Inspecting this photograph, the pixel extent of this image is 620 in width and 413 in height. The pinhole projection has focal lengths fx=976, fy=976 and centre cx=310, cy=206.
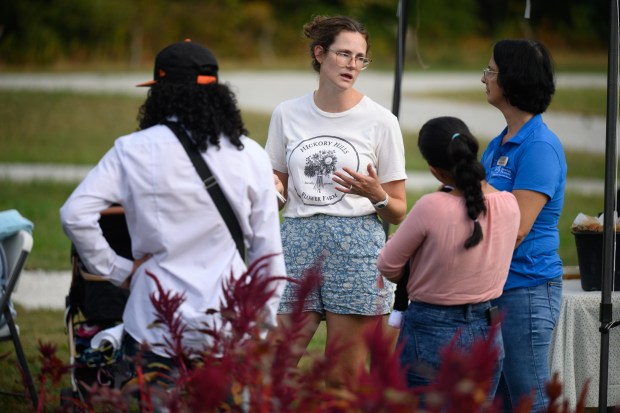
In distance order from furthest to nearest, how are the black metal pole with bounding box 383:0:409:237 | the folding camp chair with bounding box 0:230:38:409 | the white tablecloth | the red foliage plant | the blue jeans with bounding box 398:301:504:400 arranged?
the black metal pole with bounding box 383:0:409:237
the white tablecloth
the folding camp chair with bounding box 0:230:38:409
the blue jeans with bounding box 398:301:504:400
the red foliage plant

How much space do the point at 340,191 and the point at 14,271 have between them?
136 centimetres

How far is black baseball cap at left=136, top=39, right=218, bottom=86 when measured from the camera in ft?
9.10

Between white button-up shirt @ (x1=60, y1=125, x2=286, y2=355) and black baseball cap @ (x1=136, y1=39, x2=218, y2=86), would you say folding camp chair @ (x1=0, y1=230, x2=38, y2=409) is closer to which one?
white button-up shirt @ (x1=60, y1=125, x2=286, y2=355)

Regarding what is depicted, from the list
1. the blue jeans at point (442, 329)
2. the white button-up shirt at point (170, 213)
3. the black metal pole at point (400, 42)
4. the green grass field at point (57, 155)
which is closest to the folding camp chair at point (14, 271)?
the green grass field at point (57, 155)

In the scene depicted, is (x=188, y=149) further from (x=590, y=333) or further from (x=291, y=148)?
(x=590, y=333)

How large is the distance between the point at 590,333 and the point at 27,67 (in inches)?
829

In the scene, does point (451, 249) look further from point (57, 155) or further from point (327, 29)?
point (57, 155)

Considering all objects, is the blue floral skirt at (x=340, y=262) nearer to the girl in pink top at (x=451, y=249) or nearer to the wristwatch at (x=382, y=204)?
the wristwatch at (x=382, y=204)

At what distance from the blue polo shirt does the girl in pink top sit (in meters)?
0.25

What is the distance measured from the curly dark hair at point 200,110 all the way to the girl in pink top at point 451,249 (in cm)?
59

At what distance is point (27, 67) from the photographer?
76.1 ft

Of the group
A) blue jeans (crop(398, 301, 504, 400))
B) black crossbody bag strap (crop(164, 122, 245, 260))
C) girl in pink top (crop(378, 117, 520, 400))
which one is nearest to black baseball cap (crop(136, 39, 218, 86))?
black crossbody bag strap (crop(164, 122, 245, 260))

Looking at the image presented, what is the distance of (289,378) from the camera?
1989 mm

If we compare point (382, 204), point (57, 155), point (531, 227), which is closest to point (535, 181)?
point (531, 227)
